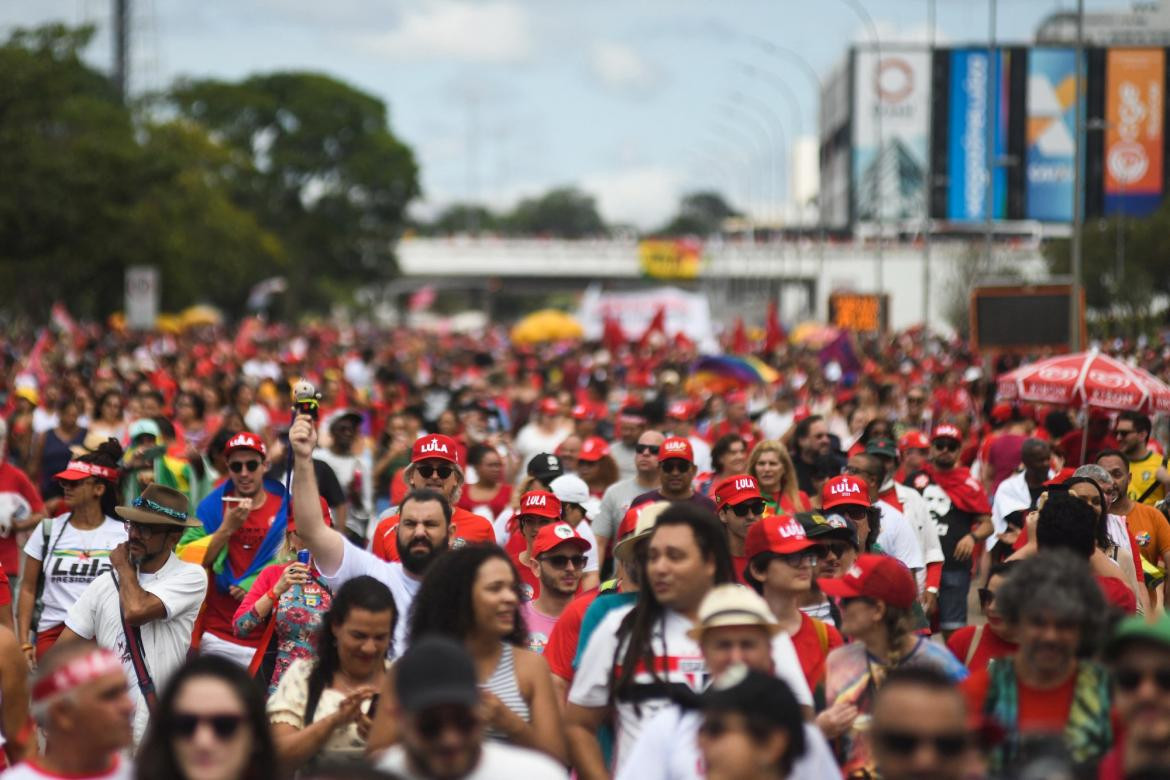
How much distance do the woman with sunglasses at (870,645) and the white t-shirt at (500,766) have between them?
1599 mm

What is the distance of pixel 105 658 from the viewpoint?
4562 mm

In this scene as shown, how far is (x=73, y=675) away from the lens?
14.7 feet

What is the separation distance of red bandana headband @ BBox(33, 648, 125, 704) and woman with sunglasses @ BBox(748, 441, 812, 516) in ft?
19.7

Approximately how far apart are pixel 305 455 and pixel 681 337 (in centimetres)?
3431

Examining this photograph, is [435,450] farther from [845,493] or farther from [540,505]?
[845,493]

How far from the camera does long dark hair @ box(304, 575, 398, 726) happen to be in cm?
570

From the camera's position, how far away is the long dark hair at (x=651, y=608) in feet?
17.9

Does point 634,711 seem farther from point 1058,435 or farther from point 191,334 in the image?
point 191,334

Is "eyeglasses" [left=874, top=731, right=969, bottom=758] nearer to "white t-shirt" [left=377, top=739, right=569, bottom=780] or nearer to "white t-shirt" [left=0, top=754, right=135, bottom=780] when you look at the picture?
"white t-shirt" [left=377, top=739, right=569, bottom=780]

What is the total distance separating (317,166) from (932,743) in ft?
277

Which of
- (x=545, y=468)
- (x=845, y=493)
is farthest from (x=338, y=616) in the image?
(x=545, y=468)

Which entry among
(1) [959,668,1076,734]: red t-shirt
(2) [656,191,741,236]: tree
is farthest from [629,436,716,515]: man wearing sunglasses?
(2) [656,191,741,236]: tree

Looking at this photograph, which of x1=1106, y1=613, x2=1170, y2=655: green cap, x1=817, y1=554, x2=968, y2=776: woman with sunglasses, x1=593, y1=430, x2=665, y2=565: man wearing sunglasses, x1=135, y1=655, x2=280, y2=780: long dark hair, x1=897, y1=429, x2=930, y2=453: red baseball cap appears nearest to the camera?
x1=135, y1=655, x2=280, y2=780: long dark hair

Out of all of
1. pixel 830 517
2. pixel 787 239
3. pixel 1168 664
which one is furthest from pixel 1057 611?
pixel 787 239
